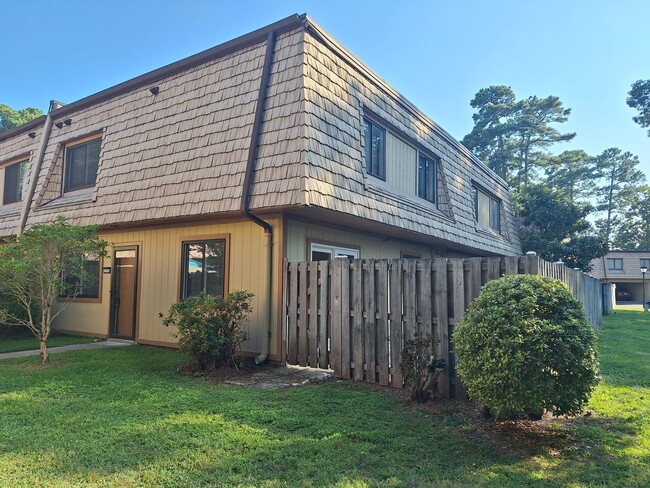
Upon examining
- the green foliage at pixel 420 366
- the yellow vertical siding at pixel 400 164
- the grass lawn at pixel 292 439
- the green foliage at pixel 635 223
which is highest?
the green foliage at pixel 635 223

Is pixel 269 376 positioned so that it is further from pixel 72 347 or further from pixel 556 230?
pixel 556 230

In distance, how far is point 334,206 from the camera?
6582 millimetres

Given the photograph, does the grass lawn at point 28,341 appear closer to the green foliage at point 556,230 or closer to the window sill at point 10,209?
the window sill at point 10,209

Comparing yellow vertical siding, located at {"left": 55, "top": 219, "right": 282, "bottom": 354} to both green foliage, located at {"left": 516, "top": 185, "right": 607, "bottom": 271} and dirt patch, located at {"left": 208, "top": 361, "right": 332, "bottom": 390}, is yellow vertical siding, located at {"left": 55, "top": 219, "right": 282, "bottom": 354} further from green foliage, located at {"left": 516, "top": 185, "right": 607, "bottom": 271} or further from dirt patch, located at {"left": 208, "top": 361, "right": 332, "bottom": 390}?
green foliage, located at {"left": 516, "top": 185, "right": 607, "bottom": 271}

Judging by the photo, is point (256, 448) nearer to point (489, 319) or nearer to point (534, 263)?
point (489, 319)

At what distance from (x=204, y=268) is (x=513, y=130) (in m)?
33.3

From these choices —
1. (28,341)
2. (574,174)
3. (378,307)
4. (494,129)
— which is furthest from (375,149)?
(574,174)

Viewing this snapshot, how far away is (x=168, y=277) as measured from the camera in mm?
8406

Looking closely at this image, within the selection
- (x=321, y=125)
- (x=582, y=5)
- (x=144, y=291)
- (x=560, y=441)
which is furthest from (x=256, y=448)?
(x=582, y=5)

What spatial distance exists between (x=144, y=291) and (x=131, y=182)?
2222mm

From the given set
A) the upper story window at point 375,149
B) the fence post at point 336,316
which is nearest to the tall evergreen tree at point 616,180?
the upper story window at point 375,149

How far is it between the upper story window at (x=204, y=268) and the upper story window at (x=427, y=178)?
530 cm

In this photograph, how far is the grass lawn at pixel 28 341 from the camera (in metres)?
8.27

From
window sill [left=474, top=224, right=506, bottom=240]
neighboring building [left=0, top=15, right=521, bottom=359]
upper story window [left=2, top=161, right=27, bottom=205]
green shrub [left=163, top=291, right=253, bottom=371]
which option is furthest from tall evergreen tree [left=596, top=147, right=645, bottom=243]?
upper story window [left=2, top=161, right=27, bottom=205]
